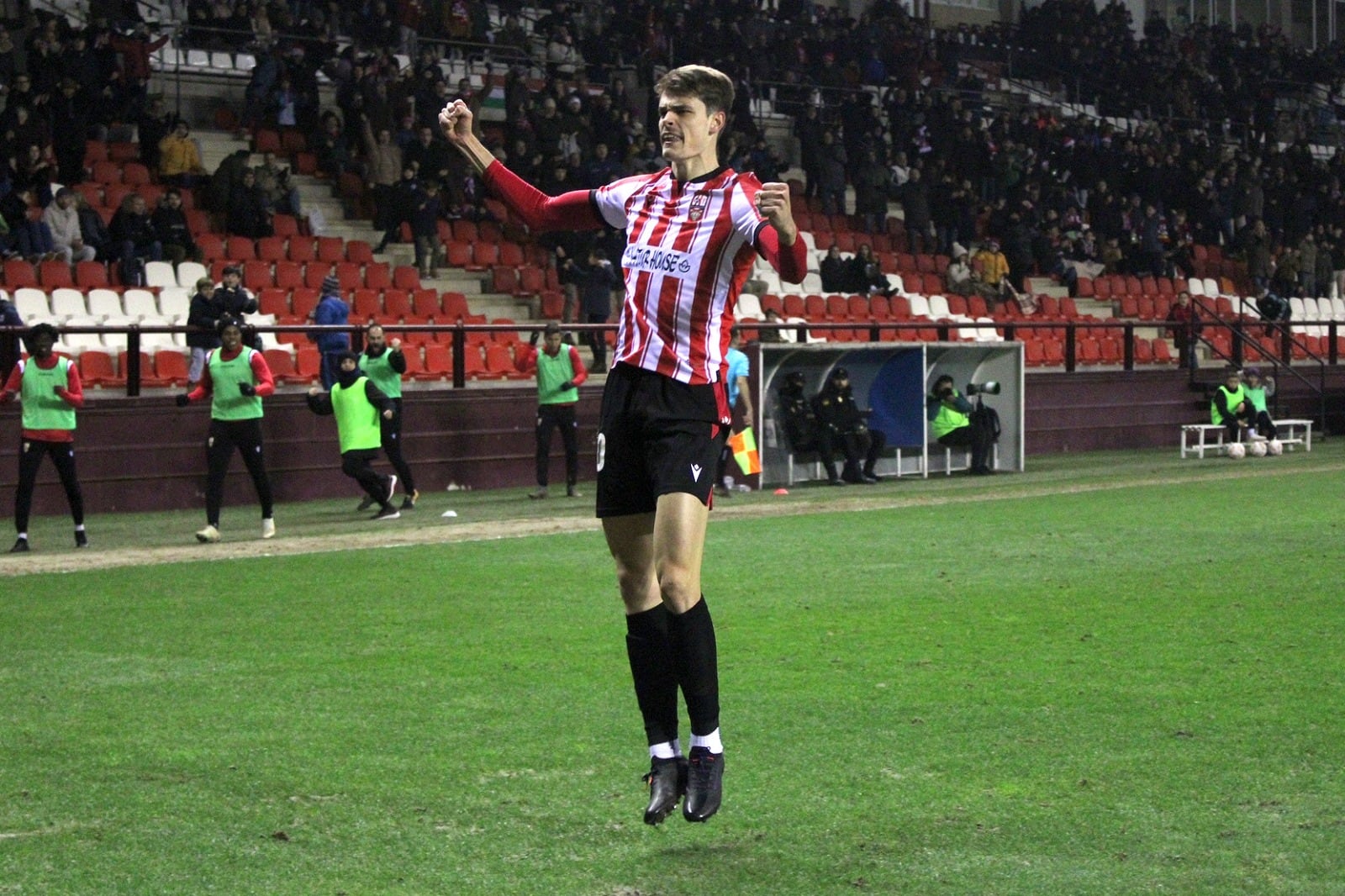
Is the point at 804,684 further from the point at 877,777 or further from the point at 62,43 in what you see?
the point at 62,43

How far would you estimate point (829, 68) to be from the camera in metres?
A: 34.8

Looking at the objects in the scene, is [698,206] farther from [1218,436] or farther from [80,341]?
[1218,436]

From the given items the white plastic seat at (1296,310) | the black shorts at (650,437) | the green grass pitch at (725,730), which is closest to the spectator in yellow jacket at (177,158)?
the green grass pitch at (725,730)

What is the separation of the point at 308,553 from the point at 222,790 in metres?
8.00

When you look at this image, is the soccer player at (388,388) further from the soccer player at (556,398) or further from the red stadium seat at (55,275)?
the red stadium seat at (55,275)

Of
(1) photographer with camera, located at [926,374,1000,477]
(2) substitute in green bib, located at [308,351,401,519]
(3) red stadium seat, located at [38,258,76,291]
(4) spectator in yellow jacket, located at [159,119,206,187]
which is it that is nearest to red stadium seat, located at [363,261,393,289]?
(4) spectator in yellow jacket, located at [159,119,206,187]

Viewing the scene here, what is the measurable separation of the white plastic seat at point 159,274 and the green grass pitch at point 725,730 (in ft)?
28.7

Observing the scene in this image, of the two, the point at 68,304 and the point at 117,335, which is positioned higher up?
the point at 68,304

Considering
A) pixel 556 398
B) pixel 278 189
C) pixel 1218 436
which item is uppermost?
pixel 278 189

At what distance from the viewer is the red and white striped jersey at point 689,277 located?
5176mm

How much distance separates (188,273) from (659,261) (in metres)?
16.7

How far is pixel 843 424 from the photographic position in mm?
21000

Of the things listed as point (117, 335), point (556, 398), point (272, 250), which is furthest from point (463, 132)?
point (272, 250)

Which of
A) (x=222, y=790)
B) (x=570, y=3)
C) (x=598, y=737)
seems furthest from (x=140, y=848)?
(x=570, y=3)
